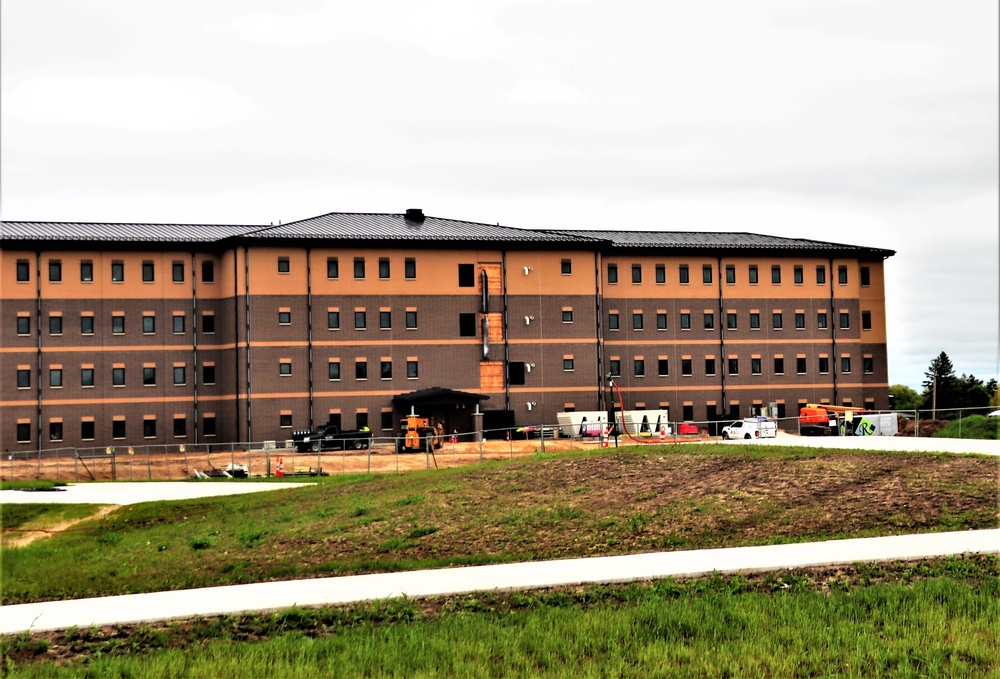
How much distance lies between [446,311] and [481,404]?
6.91 metres

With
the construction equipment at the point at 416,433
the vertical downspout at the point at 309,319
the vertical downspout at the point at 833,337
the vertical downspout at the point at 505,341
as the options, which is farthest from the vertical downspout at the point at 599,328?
the vertical downspout at the point at 309,319

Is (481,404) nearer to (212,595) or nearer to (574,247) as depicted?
(574,247)

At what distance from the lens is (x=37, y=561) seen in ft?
63.8

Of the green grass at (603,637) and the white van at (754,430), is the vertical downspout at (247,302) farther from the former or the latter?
the green grass at (603,637)

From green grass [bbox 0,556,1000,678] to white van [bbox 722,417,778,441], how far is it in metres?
38.6

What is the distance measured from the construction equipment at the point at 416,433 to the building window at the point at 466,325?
7.70 m

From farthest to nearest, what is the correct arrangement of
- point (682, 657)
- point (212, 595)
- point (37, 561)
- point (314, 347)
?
1. point (314, 347)
2. point (37, 561)
3. point (212, 595)
4. point (682, 657)

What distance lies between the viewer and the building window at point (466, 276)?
235ft

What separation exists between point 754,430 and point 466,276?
80.6ft

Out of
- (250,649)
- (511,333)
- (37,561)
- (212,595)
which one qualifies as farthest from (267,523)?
(511,333)

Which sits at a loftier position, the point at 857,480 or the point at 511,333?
the point at 511,333

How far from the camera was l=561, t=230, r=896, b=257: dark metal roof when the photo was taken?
77.0 m

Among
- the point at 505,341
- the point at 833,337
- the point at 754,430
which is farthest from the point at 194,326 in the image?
the point at 833,337

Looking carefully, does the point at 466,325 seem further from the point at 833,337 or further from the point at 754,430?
the point at 833,337
